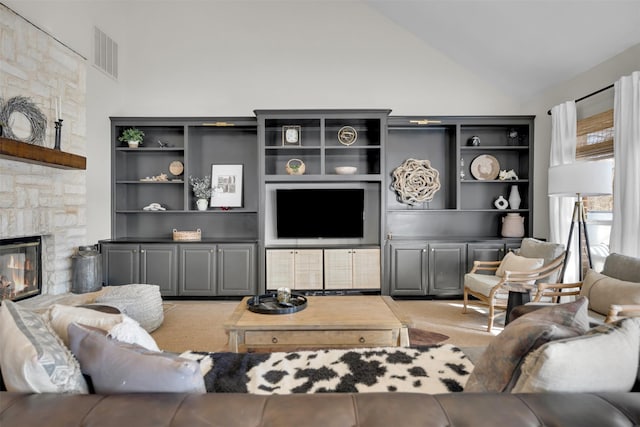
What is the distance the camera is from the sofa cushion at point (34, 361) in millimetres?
985

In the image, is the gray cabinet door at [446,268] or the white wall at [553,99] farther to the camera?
the gray cabinet door at [446,268]

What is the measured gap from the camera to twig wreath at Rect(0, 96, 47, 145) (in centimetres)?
314

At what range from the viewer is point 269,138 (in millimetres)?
4996

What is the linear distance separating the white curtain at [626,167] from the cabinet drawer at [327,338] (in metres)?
2.33

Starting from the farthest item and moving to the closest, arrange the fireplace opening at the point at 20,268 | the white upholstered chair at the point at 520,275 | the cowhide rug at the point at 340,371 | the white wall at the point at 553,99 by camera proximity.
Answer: the white upholstered chair at the point at 520,275 → the white wall at the point at 553,99 → the fireplace opening at the point at 20,268 → the cowhide rug at the point at 340,371

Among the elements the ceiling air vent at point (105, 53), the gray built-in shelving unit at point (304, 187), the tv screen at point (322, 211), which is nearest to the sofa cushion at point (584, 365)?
the gray built-in shelving unit at point (304, 187)

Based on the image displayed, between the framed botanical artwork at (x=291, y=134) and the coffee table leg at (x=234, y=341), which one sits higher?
the framed botanical artwork at (x=291, y=134)

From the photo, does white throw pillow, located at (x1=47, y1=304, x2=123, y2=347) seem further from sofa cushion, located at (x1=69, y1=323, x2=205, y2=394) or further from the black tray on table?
the black tray on table

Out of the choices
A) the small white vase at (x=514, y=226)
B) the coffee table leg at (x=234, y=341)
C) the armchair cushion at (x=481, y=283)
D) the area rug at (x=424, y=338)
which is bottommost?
the area rug at (x=424, y=338)

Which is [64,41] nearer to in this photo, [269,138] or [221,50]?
[221,50]

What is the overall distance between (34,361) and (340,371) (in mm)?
1137

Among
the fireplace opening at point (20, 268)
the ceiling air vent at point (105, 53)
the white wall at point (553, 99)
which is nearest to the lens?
the fireplace opening at point (20, 268)

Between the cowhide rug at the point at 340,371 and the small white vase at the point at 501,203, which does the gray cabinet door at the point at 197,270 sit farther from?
the small white vase at the point at 501,203

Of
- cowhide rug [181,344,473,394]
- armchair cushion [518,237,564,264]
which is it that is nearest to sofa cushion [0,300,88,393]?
cowhide rug [181,344,473,394]
